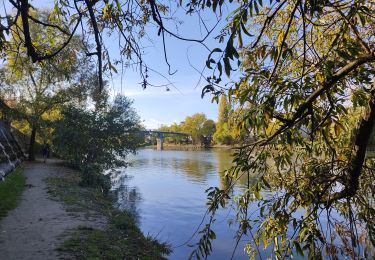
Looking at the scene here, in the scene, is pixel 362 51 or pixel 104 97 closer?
pixel 362 51

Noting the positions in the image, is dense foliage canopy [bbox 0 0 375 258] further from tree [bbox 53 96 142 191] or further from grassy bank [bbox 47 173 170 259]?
tree [bbox 53 96 142 191]

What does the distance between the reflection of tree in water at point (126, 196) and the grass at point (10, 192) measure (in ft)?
13.1

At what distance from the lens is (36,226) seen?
8.91 m

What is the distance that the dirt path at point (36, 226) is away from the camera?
22.5ft

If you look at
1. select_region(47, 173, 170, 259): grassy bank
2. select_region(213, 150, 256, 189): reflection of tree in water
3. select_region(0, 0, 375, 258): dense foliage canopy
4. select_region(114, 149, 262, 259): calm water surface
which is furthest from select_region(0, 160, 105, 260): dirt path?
select_region(0, 0, 375, 258): dense foliage canopy

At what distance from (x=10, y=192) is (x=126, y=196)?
657cm

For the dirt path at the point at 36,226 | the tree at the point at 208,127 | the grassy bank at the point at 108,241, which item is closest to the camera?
the dirt path at the point at 36,226

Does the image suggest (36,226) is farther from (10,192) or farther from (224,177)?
(224,177)

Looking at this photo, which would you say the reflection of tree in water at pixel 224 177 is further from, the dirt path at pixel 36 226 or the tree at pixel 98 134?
the tree at pixel 98 134

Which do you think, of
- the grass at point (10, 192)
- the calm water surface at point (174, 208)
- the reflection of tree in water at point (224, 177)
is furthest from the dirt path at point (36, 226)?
the reflection of tree in water at point (224, 177)

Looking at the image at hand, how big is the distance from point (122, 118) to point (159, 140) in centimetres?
6492

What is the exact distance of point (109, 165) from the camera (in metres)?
23.0

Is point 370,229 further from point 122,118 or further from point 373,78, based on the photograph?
point 122,118

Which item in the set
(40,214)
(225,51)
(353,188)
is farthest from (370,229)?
(40,214)
